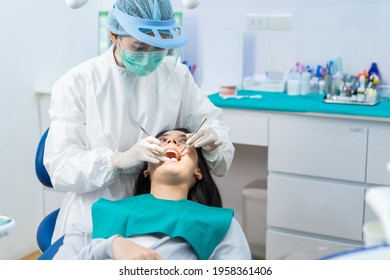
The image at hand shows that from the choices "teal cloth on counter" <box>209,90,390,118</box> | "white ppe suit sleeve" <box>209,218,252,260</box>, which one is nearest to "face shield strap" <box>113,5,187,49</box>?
"white ppe suit sleeve" <box>209,218,252,260</box>

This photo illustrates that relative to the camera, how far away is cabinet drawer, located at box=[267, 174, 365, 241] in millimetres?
2562

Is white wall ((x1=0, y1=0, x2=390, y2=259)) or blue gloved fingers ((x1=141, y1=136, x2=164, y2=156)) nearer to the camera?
blue gloved fingers ((x1=141, y1=136, x2=164, y2=156))

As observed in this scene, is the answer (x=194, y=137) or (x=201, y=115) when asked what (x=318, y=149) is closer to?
(x=201, y=115)

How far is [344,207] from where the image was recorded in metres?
2.58

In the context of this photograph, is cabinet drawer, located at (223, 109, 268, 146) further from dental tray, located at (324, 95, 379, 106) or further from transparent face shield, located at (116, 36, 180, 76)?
transparent face shield, located at (116, 36, 180, 76)

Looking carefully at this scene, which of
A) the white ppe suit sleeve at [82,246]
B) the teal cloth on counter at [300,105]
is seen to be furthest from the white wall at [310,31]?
the white ppe suit sleeve at [82,246]

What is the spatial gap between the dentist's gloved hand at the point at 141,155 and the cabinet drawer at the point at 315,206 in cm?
111

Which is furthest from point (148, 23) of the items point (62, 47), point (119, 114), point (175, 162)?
point (62, 47)

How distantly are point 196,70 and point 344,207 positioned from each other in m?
1.19

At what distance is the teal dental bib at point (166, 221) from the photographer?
61.3 inches

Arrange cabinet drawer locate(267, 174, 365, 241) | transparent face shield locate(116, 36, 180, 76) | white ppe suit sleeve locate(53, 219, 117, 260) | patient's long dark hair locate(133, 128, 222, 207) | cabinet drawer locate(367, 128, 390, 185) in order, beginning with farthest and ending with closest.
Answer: cabinet drawer locate(267, 174, 365, 241)
cabinet drawer locate(367, 128, 390, 185)
patient's long dark hair locate(133, 128, 222, 207)
transparent face shield locate(116, 36, 180, 76)
white ppe suit sleeve locate(53, 219, 117, 260)

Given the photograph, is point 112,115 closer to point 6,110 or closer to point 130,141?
point 130,141

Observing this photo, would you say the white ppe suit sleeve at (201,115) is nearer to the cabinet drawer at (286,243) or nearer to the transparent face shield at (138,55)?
the transparent face shield at (138,55)
